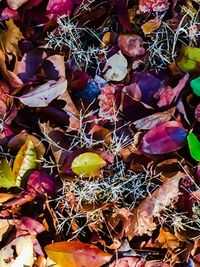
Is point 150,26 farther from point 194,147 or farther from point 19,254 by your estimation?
point 19,254

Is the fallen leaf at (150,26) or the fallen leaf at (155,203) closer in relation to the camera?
the fallen leaf at (155,203)

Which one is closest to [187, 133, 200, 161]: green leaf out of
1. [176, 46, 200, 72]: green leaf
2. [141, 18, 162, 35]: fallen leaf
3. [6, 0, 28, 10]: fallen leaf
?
[176, 46, 200, 72]: green leaf

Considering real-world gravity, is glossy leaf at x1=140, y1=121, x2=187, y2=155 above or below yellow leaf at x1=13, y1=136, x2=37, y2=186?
above

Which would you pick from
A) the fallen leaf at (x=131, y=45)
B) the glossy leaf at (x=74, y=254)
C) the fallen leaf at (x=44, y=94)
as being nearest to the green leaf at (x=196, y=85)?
the fallen leaf at (x=131, y=45)

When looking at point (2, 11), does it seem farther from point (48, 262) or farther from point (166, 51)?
point (48, 262)

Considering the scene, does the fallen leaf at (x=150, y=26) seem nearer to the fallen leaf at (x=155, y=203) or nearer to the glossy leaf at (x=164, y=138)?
the glossy leaf at (x=164, y=138)

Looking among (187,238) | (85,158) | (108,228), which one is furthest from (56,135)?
(187,238)

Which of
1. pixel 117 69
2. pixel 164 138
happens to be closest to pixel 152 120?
pixel 164 138

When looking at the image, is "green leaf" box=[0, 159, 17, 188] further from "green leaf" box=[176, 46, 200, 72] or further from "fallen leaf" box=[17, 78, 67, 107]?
"green leaf" box=[176, 46, 200, 72]
